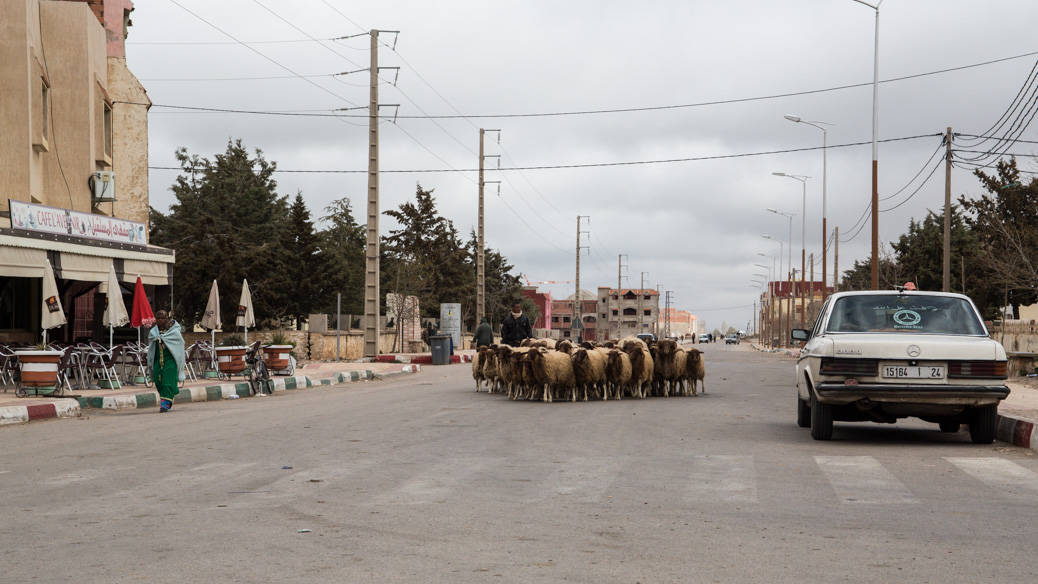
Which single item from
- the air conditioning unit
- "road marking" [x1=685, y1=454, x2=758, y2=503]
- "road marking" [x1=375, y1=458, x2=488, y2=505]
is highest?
the air conditioning unit

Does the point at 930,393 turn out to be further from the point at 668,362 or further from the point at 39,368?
the point at 39,368

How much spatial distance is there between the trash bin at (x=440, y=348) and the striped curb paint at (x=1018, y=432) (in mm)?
30201

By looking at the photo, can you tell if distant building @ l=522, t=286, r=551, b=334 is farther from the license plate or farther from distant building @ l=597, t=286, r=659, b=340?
the license plate

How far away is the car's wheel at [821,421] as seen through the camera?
40.8ft

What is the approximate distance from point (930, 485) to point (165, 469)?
6934mm

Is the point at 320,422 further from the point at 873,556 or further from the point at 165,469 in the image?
the point at 873,556

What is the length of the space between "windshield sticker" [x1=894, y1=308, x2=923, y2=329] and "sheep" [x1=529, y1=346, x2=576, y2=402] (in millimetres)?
8146

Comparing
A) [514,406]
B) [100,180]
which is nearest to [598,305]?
[100,180]

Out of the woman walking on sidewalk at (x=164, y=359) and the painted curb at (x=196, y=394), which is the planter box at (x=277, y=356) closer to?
the painted curb at (x=196, y=394)

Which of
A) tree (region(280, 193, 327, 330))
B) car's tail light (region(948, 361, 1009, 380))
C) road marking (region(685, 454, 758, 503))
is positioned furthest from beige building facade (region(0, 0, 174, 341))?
tree (region(280, 193, 327, 330))

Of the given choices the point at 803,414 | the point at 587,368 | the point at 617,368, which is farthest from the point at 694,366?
the point at 803,414

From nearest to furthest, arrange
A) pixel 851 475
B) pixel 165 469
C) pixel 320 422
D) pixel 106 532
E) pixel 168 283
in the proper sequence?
pixel 106 532 < pixel 851 475 < pixel 165 469 < pixel 320 422 < pixel 168 283

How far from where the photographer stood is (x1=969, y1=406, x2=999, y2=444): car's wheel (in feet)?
40.0

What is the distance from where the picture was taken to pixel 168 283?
97.1 ft
